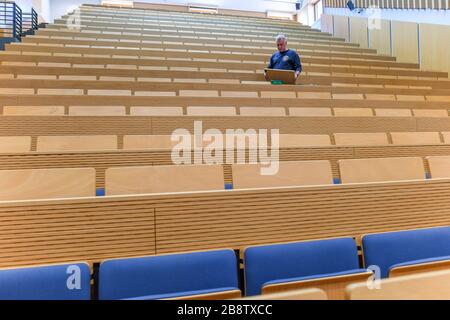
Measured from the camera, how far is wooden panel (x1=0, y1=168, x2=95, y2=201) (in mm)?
556

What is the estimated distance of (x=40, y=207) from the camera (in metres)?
0.45

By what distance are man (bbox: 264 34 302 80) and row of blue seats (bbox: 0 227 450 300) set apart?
1.13m

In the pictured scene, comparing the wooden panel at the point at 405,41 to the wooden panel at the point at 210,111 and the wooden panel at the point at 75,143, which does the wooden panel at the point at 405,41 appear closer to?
the wooden panel at the point at 210,111

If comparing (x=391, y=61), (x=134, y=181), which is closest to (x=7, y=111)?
(x=134, y=181)

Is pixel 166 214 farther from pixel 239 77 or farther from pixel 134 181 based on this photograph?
pixel 239 77

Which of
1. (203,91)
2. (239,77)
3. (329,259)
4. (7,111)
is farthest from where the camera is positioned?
(239,77)

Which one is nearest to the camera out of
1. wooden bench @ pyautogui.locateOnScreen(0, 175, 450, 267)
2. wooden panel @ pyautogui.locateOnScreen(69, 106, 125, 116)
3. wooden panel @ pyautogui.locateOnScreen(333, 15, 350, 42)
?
wooden bench @ pyautogui.locateOnScreen(0, 175, 450, 267)

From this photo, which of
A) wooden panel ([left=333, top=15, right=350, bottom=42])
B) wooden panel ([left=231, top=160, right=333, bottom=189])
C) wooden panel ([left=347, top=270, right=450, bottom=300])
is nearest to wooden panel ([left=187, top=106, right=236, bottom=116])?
wooden panel ([left=231, top=160, right=333, bottom=189])

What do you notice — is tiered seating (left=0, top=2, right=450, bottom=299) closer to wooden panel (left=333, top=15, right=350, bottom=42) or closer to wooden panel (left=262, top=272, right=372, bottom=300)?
wooden panel (left=262, top=272, right=372, bottom=300)

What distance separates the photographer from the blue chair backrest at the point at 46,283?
1.12ft

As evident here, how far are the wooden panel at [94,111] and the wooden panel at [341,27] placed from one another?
2.63 meters

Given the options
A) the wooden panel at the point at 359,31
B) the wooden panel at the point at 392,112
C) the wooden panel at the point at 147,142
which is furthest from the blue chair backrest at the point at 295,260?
the wooden panel at the point at 359,31
